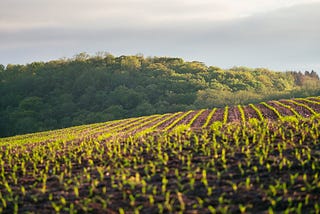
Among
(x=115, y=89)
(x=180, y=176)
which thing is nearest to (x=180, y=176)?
(x=180, y=176)

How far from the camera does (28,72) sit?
112938 mm

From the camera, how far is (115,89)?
9612 cm

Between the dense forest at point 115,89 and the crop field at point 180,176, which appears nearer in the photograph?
the crop field at point 180,176

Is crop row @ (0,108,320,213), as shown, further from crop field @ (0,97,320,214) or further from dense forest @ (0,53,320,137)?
dense forest @ (0,53,320,137)

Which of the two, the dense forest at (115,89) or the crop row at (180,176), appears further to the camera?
the dense forest at (115,89)

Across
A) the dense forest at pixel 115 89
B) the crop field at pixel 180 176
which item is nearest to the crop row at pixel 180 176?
the crop field at pixel 180 176

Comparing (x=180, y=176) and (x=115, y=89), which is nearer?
(x=180, y=176)

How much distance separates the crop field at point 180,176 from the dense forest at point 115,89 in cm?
5595

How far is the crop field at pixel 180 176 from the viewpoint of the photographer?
1010cm

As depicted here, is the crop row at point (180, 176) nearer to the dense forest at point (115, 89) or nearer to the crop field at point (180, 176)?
the crop field at point (180, 176)

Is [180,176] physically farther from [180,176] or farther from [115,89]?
[115,89]

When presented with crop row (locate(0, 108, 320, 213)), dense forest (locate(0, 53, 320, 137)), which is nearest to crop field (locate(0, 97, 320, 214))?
crop row (locate(0, 108, 320, 213))

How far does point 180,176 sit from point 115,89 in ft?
277

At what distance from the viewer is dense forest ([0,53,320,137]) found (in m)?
81.8
